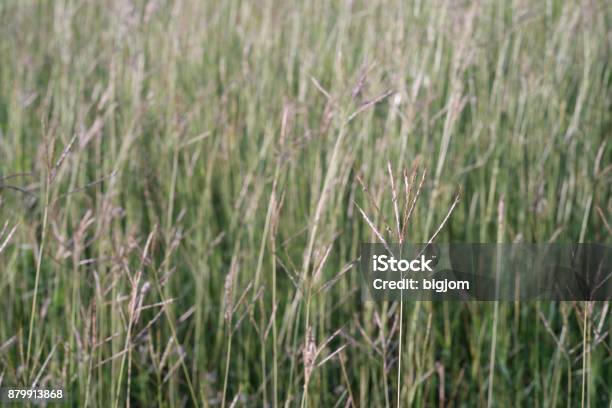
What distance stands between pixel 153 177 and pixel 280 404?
696 mm

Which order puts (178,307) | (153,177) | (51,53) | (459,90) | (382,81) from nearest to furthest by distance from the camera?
(459,90), (178,307), (153,177), (382,81), (51,53)

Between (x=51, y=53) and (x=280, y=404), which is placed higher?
(x=51, y=53)

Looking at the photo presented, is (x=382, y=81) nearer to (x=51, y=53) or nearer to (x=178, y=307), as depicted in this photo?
(x=178, y=307)

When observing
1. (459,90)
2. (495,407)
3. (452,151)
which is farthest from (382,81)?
(495,407)

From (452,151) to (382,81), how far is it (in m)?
0.32

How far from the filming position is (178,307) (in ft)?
5.33

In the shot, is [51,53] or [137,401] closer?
[137,401]

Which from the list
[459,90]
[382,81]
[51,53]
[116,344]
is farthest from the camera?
[51,53]

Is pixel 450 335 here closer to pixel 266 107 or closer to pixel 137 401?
pixel 137 401

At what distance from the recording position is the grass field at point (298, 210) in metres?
1.25

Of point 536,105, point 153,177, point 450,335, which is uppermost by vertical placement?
point 536,105

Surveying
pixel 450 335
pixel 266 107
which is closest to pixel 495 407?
pixel 450 335

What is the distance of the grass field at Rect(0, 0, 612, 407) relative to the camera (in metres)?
1.25

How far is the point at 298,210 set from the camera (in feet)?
5.75
